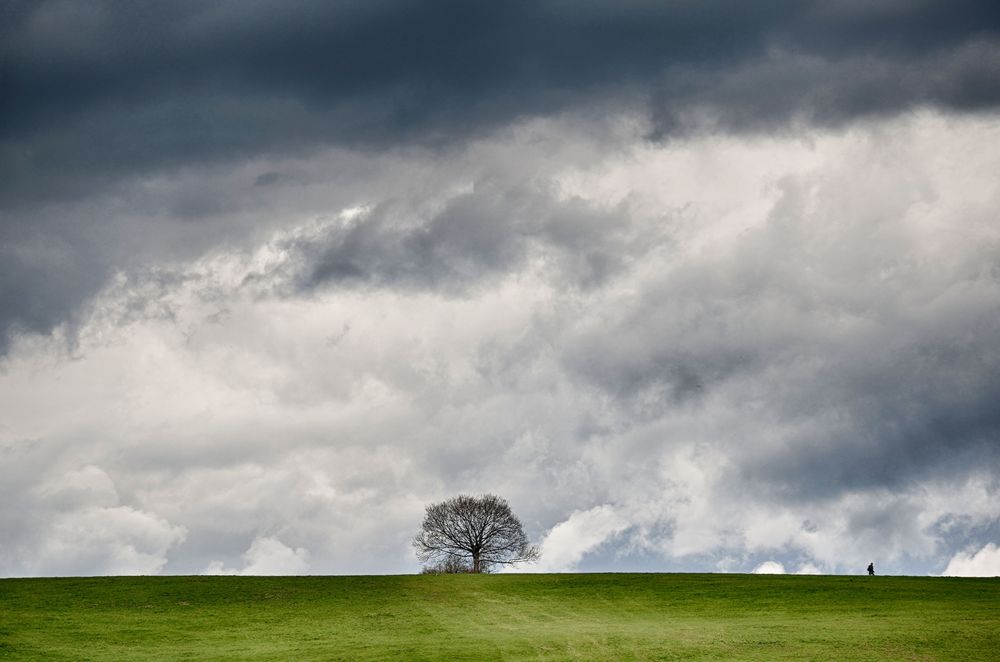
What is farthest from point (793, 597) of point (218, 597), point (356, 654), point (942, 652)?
point (218, 597)

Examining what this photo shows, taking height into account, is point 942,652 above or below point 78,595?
below

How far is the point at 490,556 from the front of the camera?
101625 millimetres

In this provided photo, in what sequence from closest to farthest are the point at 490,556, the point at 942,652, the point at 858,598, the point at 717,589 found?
the point at 942,652
the point at 858,598
the point at 717,589
the point at 490,556

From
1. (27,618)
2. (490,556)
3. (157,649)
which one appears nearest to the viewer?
(157,649)

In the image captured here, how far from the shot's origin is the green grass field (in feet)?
142

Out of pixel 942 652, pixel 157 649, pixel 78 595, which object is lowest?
pixel 942 652

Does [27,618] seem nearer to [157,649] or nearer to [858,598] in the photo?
[157,649]

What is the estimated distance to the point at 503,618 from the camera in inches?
2157

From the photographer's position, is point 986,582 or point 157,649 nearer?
point 157,649

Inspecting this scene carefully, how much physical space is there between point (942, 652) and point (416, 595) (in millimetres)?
33532

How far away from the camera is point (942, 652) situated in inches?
1635

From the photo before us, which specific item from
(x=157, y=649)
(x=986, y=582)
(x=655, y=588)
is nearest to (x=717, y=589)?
(x=655, y=588)

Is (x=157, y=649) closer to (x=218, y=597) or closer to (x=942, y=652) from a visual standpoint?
(x=218, y=597)

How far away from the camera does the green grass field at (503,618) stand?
43.2 meters
